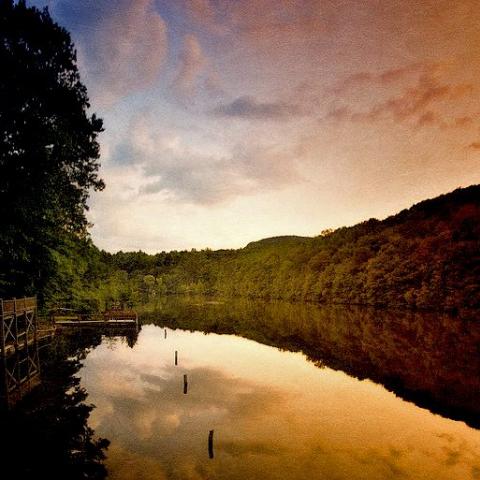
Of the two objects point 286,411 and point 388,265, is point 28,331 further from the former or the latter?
point 388,265

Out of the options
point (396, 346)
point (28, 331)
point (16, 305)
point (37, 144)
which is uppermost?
point (37, 144)

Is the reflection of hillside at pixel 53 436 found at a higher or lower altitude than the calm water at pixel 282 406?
higher

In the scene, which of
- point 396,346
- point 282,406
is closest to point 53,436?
point 282,406

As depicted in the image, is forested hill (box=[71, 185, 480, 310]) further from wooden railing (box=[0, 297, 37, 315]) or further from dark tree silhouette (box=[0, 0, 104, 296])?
wooden railing (box=[0, 297, 37, 315])

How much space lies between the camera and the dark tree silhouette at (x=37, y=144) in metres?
23.0

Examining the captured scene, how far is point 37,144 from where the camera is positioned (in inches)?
931

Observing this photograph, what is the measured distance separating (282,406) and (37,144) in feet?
67.1

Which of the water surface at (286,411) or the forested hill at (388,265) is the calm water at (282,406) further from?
the forested hill at (388,265)

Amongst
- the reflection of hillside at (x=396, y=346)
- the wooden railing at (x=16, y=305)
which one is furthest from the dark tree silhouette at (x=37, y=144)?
the reflection of hillside at (x=396, y=346)

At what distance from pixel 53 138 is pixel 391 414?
79.2 feet

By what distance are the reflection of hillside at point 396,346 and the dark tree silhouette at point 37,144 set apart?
917 inches

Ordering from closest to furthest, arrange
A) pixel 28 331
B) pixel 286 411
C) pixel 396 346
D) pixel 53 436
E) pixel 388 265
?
pixel 53 436 < pixel 286 411 < pixel 28 331 < pixel 396 346 < pixel 388 265

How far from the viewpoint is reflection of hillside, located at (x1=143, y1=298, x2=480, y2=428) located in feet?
77.8

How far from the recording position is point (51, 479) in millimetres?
12055
